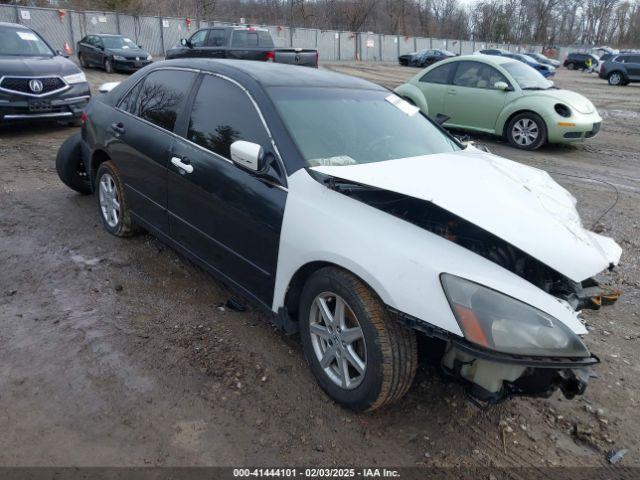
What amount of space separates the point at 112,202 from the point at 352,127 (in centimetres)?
251

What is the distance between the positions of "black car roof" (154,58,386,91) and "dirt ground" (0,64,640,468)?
1.60 meters

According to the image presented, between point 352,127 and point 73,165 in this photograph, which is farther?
point 73,165

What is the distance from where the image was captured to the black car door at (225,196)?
115 inches

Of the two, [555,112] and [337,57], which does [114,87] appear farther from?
[337,57]

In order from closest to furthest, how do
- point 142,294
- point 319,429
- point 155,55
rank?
point 319,429 < point 142,294 < point 155,55

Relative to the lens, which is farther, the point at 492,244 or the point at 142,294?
the point at 142,294

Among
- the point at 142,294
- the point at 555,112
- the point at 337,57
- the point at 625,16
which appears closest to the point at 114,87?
the point at 142,294

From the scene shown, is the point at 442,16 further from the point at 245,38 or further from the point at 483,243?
the point at 483,243

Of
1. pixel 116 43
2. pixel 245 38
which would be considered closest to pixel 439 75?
pixel 245 38

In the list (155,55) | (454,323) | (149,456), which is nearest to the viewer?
(454,323)

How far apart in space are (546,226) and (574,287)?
317 mm

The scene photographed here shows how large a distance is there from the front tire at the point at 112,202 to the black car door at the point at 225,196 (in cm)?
91

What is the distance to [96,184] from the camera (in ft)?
15.7

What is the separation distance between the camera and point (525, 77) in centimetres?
967
